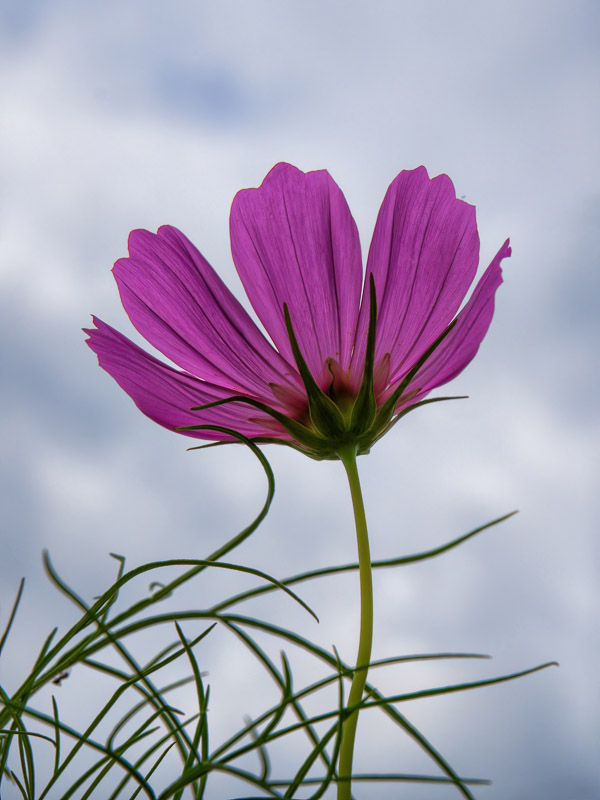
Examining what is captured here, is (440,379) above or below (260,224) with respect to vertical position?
below

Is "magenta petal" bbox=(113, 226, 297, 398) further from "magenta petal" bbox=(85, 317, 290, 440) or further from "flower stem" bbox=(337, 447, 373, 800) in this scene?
"flower stem" bbox=(337, 447, 373, 800)

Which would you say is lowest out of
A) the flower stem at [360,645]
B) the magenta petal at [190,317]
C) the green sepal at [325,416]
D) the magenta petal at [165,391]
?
the flower stem at [360,645]

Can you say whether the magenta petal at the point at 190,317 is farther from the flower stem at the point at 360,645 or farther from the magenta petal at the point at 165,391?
the flower stem at the point at 360,645

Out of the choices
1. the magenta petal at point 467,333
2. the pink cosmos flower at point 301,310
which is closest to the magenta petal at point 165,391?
the pink cosmos flower at point 301,310

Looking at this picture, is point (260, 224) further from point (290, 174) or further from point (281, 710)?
point (281, 710)

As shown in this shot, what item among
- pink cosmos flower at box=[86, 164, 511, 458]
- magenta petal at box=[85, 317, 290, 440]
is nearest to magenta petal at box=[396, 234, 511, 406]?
pink cosmos flower at box=[86, 164, 511, 458]

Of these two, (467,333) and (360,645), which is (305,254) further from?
(360,645)

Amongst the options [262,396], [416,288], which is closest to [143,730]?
[262,396]

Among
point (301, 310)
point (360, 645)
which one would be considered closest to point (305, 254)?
point (301, 310)
